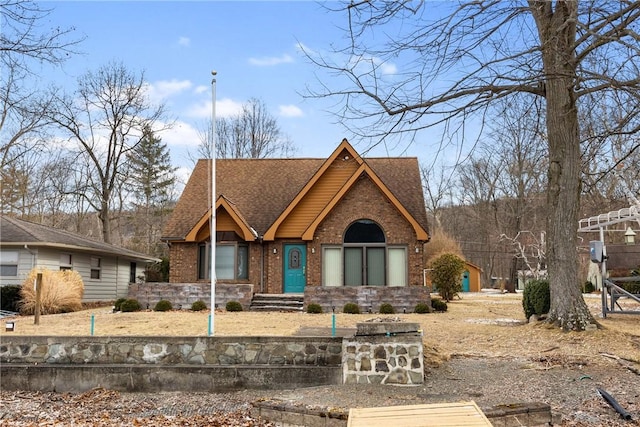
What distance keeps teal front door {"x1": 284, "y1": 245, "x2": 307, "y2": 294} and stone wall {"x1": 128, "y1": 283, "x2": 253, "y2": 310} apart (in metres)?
2.45

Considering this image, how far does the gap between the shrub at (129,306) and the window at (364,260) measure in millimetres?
6533

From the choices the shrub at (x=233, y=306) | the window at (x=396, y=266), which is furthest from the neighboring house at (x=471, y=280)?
the shrub at (x=233, y=306)

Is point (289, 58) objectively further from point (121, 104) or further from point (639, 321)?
point (121, 104)

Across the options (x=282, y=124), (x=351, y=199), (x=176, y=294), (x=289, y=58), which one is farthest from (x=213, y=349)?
(x=282, y=124)

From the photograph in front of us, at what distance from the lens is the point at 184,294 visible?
18.1 meters

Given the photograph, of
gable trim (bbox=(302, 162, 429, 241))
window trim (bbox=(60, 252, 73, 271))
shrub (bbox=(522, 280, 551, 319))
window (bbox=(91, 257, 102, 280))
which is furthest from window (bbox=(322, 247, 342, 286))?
window (bbox=(91, 257, 102, 280))

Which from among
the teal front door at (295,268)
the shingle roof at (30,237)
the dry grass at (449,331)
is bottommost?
the dry grass at (449,331)

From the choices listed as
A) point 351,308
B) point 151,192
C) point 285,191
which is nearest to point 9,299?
point 285,191

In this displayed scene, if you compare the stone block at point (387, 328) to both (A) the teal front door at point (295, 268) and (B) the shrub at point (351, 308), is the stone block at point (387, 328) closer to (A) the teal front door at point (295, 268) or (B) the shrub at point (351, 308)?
(B) the shrub at point (351, 308)

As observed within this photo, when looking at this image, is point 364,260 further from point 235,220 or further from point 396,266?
point 235,220

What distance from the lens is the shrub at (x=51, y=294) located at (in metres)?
17.1

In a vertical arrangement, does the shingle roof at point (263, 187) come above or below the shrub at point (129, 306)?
above

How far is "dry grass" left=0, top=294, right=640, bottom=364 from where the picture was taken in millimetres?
9227

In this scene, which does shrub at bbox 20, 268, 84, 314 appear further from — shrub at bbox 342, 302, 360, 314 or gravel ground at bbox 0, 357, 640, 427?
gravel ground at bbox 0, 357, 640, 427
